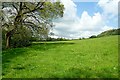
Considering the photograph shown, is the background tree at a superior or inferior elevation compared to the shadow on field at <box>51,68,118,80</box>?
superior

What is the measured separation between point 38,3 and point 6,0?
202 inches

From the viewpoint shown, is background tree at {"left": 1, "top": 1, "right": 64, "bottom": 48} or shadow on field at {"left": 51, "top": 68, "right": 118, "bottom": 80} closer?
shadow on field at {"left": 51, "top": 68, "right": 118, "bottom": 80}

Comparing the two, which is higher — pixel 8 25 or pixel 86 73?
pixel 8 25

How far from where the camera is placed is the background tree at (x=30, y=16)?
40.3m

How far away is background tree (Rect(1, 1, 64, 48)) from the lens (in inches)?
1588

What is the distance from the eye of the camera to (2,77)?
52.5 feet

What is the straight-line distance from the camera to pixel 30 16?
139 ft

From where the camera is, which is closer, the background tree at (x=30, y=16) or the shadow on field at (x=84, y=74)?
the shadow on field at (x=84, y=74)

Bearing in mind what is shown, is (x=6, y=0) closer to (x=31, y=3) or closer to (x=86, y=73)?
(x=31, y=3)

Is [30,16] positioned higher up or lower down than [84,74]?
higher up

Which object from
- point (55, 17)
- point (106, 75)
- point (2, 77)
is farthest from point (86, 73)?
point (55, 17)

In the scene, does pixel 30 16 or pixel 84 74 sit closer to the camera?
pixel 84 74

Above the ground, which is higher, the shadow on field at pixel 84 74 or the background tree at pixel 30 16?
the background tree at pixel 30 16

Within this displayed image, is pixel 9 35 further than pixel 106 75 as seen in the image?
Yes
